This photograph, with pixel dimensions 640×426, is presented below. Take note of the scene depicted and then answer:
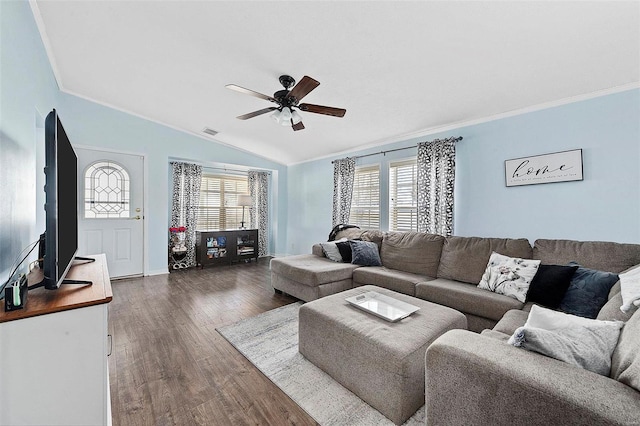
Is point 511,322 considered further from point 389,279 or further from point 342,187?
point 342,187

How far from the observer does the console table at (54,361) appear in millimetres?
1003

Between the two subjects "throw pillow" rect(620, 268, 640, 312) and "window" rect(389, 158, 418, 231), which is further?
"window" rect(389, 158, 418, 231)

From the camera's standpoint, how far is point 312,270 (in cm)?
323

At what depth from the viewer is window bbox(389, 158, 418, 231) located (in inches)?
165

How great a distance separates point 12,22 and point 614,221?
5.14 meters

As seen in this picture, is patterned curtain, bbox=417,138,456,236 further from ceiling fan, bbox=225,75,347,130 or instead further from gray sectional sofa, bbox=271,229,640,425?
ceiling fan, bbox=225,75,347,130

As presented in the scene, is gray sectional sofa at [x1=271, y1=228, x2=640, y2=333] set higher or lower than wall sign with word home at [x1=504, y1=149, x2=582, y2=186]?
lower

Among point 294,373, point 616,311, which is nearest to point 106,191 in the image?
point 294,373

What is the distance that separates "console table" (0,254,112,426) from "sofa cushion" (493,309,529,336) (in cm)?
220

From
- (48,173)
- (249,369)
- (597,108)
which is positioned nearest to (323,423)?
(249,369)

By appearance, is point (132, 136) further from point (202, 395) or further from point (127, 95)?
point (202, 395)

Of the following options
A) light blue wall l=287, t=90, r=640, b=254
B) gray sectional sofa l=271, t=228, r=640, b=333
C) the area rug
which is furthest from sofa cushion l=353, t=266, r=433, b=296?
light blue wall l=287, t=90, r=640, b=254

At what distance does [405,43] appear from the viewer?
224 centimetres

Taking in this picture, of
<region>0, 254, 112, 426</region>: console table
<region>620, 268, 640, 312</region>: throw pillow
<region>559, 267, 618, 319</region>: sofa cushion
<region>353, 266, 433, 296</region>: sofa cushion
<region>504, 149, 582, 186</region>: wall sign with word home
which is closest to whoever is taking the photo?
<region>0, 254, 112, 426</region>: console table
